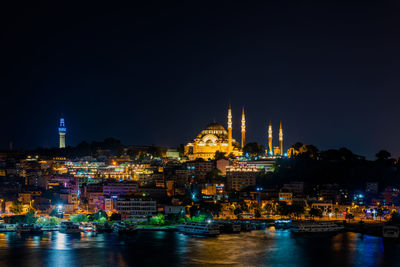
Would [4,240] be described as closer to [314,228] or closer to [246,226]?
[246,226]

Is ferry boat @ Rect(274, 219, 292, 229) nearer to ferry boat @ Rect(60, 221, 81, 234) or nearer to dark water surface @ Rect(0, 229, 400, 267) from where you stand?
dark water surface @ Rect(0, 229, 400, 267)

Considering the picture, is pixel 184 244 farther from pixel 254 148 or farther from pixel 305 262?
pixel 254 148

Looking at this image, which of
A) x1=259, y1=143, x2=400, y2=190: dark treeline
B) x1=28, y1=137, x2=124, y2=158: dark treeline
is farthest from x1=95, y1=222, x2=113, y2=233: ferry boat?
x1=28, y1=137, x2=124, y2=158: dark treeline

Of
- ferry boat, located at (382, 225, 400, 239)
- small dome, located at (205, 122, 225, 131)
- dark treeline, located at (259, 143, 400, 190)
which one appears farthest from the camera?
small dome, located at (205, 122, 225, 131)

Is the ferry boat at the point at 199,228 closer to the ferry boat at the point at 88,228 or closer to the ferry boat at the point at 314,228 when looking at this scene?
the ferry boat at the point at 314,228

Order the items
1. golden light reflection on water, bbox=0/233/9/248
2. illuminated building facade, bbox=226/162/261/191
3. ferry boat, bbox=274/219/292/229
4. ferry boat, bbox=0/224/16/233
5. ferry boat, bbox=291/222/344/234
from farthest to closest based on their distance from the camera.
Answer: illuminated building facade, bbox=226/162/261/191, ferry boat, bbox=274/219/292/229, ferry boat, bbox=0/224/16/233, ferry boat, bbox=291/222/344/234, golden light reflection on water, bbox=0/233/9/248
